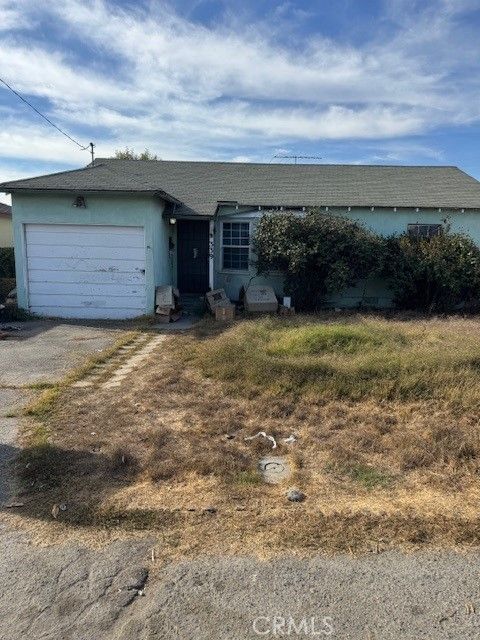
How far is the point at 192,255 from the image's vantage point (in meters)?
13.5

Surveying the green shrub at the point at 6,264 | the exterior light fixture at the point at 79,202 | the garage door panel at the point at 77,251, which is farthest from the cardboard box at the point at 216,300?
the green shrub at the point at 6,264

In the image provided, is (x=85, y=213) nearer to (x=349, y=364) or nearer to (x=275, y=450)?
(x=349, y=364)

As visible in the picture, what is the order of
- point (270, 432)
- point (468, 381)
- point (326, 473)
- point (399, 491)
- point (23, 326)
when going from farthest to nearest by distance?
point (23, 326), point (468, 381), point (270, 432), point (326, 473), point (399, 491)

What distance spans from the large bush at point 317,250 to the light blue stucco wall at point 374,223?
94 cm

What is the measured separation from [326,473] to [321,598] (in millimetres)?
1362

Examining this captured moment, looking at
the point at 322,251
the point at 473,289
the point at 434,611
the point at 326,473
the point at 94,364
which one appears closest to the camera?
the point at 434,611

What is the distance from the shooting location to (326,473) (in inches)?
143

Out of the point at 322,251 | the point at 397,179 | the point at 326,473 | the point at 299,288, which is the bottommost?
the point at 326,473

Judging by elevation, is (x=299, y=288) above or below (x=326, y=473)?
above

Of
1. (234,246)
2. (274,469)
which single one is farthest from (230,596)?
(234,246)

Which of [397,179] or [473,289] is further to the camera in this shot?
[397,179]

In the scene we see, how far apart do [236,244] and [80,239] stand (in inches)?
167

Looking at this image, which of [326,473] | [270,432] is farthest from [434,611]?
[270,432]

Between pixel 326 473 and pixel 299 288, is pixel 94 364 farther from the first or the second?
pixel 299 288
